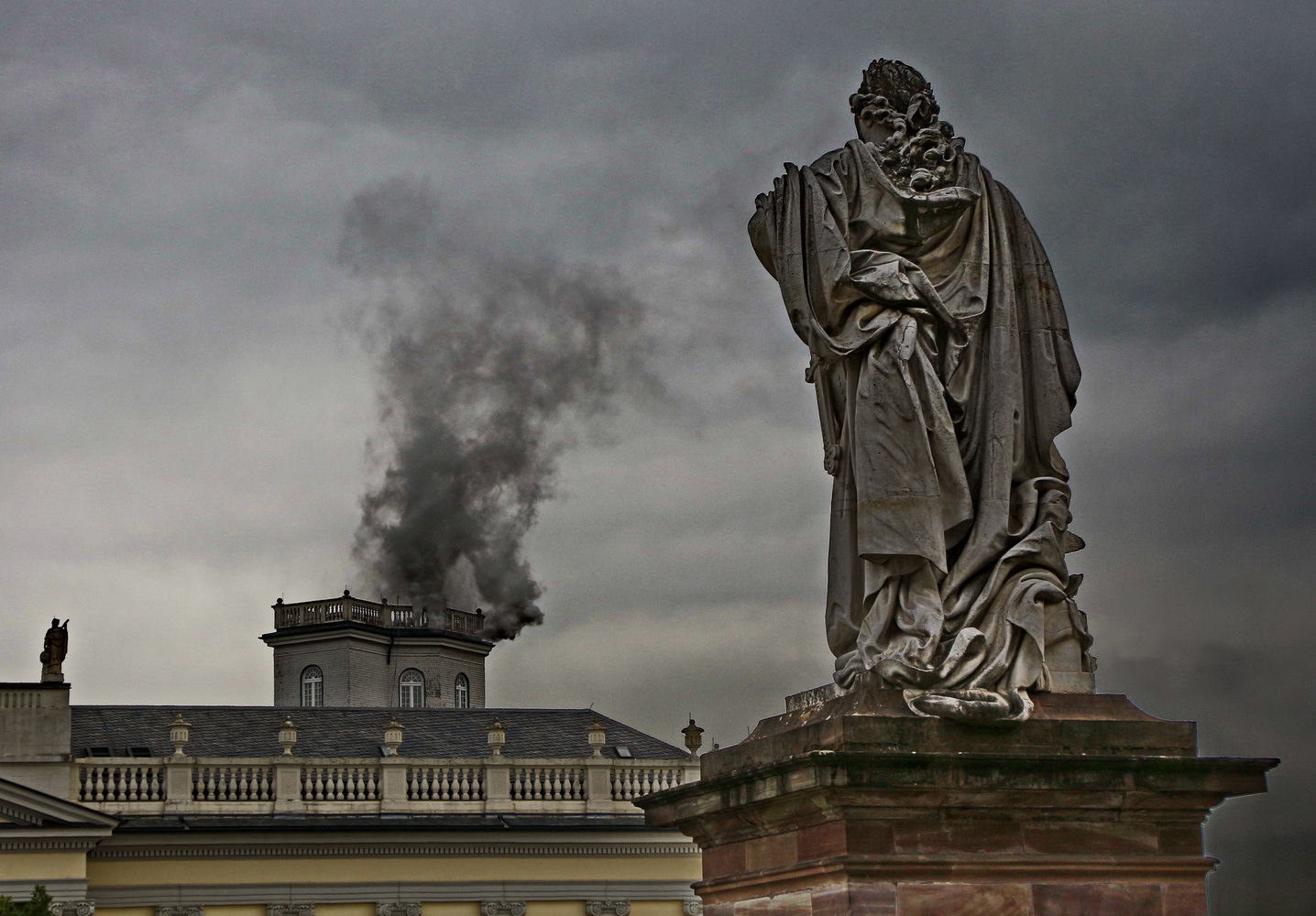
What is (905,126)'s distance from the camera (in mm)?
7707

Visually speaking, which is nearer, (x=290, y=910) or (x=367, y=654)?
(x=290, y=910)

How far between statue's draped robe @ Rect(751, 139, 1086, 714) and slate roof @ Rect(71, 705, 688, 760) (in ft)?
130

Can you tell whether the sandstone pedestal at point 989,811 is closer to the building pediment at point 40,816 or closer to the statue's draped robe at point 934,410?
the statue's draped robe at point 934,410

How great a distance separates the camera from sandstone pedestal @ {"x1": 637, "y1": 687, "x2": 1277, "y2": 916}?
643 centimetres

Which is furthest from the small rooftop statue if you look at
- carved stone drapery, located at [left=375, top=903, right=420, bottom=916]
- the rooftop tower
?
the rooftop tower

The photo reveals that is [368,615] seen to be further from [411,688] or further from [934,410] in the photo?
[934,410]

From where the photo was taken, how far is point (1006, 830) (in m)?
6.61

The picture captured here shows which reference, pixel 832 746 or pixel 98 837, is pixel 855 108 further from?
pixel 98 837

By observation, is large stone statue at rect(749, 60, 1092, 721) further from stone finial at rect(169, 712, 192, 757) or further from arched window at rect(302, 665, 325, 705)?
arched window at rect(302, 665, 325, 705)

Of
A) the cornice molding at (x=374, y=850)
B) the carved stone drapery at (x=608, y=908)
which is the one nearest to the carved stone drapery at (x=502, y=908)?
the cornice molding at (x=374, y=850)

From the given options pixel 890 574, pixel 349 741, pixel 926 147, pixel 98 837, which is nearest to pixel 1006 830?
pixel 890 574

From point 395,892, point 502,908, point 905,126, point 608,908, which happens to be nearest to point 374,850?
point 395,892

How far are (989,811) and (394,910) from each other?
37.3 m

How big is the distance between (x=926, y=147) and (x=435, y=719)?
4480 cm
